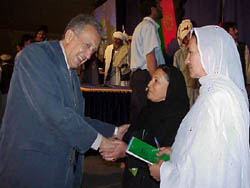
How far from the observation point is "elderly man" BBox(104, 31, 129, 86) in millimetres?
5852

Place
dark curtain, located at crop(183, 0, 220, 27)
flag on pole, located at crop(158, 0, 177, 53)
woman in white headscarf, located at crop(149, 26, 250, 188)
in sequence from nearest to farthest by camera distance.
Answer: woman in white headscarf, located at crop(149, 26, 250, 188)
dark curtain, located at crop(183, 0, 220, 27)
flag on pole, located at crop(158, 0, 177, 53)

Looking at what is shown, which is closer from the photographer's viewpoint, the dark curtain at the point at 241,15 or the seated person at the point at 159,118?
the seated person at the point at 159,118

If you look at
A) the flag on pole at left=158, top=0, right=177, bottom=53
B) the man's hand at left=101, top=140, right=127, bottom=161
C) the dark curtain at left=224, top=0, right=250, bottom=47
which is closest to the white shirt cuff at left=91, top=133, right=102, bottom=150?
the man's hand at left=101, top=140, right=127, bottom=161

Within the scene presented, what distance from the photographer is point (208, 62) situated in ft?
4.73

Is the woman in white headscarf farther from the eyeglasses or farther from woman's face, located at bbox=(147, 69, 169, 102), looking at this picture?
woman's face, located at bbox=(147, 69, 169, 102)

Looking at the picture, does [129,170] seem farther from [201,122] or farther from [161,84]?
[201,122]

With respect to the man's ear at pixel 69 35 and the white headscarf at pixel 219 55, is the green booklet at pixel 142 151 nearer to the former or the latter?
the white headscarf at pixel 219 55

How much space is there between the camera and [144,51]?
368 cm

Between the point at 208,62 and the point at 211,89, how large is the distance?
14 centimetres

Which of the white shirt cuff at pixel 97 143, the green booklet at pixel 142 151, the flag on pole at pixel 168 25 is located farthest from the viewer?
the flag on pole at pixel 168 25

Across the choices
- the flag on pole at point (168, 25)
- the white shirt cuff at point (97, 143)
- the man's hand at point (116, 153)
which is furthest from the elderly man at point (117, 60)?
the white shirt cuff at point (97, 143)

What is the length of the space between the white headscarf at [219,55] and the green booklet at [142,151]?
543mm

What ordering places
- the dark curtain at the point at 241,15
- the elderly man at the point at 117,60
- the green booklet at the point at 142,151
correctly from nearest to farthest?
1. the green booklet at the point at 142,151
2. the dark curtain at the point at 241,15
3. the elderly man at the point at 117,60

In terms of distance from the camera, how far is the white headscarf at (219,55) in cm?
143
